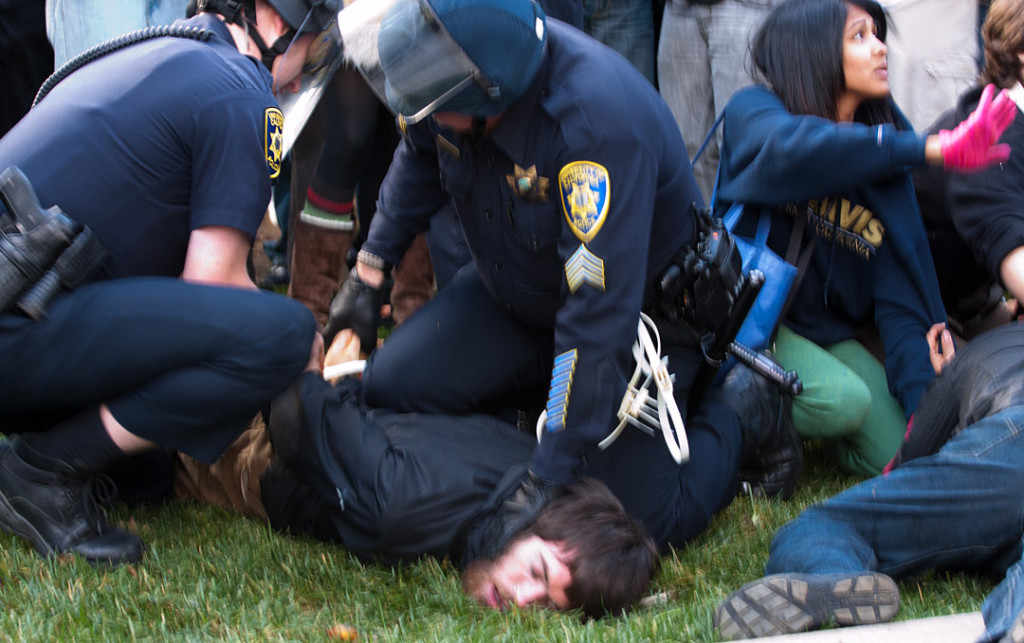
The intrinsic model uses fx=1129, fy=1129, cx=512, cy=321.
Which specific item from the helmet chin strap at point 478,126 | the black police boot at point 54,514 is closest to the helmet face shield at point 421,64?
the helmet chin strap at point 478,126

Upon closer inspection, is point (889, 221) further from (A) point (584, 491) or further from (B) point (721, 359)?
(A) point (584, 491)

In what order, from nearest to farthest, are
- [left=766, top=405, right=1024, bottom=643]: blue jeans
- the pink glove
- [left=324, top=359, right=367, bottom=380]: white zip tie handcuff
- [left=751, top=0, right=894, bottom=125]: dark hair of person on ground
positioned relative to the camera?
[left=766, top=405, right=1024, bottom=643]: blue jeans
the pink glove
[left=324, top=359, right=367, bottom=380]: white zip tie handcuff
[left=751, top=0, right=894, bottom=125]: dark hair of person on ground

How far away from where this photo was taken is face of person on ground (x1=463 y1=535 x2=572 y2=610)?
2512 mm

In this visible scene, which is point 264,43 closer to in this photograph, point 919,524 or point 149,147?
point 149,147

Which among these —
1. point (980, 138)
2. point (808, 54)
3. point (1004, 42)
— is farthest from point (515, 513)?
point (1004, 42)

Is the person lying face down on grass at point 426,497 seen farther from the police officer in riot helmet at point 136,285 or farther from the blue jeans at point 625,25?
the blue jeans at point 625,25

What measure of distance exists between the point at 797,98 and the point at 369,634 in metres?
2.22

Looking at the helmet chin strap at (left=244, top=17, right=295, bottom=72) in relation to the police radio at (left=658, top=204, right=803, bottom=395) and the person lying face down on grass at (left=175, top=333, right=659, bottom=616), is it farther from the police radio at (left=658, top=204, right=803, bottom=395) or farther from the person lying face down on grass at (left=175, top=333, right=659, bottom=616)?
the police radio at (left=658, top=204, right=803, bottom=395)

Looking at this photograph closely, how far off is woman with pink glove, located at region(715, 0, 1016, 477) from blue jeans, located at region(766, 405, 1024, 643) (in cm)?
95

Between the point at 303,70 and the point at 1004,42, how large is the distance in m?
2.12

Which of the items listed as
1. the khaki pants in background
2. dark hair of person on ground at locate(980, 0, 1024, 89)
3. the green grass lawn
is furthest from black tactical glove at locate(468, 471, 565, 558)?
dark hair of person on ground at locate(980, 0, 1024, 89)

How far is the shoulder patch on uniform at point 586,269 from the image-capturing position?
2.58 m

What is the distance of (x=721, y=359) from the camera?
333 cm

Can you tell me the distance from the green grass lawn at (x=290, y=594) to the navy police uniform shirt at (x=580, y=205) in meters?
0.40
